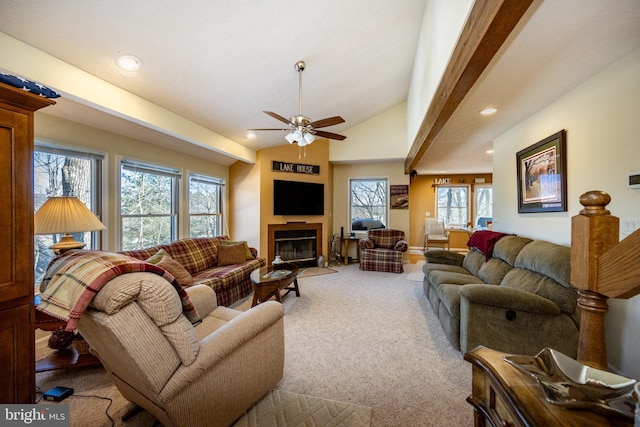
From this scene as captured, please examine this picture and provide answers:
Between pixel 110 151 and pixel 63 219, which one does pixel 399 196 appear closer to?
pixel 110 151

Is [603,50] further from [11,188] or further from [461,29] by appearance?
[11,188]

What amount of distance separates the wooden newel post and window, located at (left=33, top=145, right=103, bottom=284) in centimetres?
366

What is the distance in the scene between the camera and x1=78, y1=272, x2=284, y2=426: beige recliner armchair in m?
1.06

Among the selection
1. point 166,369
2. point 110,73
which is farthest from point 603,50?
point 110,73

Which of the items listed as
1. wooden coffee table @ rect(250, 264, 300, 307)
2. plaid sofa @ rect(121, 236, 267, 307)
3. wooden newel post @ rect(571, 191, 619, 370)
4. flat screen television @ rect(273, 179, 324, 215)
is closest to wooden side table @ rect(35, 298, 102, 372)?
plaid sofa @ rect(121, 236, 267, 307)

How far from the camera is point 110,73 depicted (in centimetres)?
226

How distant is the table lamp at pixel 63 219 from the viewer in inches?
75.5

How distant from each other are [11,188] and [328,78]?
3194 millimetres

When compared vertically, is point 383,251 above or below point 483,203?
below

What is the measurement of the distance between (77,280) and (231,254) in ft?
9.44

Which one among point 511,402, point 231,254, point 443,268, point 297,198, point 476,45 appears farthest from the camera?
point 297,198

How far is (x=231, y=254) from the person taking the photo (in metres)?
3.89

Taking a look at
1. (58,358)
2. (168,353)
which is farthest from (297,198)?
(168,353)

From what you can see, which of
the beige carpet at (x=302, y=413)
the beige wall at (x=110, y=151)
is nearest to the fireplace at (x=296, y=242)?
the beige wall at (x=110, y=151)
